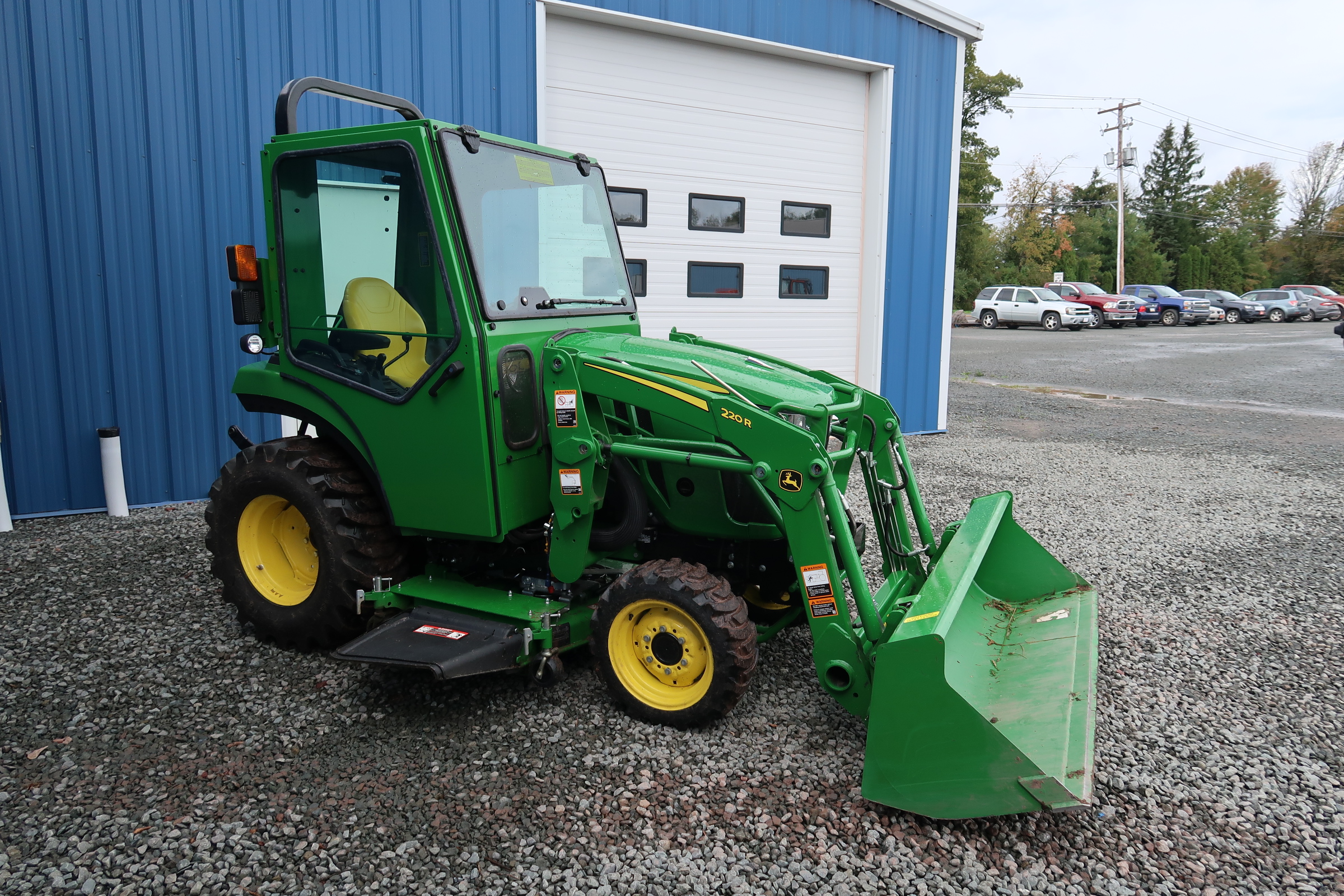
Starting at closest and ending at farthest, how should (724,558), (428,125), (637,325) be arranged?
1. (428,125)
2. (724,558)
3. (637,325)

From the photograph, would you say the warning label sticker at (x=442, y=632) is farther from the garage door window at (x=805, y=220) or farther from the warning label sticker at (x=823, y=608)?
the garage door window at (x=805, y=220)

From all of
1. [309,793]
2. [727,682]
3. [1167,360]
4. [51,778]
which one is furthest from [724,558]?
[1167,360]

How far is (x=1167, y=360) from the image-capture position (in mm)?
21016

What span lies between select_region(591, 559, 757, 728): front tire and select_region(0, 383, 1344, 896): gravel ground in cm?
13

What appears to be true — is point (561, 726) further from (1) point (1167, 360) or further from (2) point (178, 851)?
(1) point (1167, 360)

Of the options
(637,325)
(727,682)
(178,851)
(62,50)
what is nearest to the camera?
(178,851)

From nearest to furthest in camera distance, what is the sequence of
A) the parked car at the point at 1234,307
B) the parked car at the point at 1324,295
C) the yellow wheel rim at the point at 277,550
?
the yellow wheel rim at the point at 277,550 → the parked car at the point at 1324,295 → the parked car at the point at 1234,307

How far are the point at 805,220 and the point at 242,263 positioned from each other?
6920mm

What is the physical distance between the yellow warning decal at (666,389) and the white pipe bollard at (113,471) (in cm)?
469

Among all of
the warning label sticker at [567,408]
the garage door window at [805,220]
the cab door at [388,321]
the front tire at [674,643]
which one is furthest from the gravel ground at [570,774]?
the garage door window at [805,220]

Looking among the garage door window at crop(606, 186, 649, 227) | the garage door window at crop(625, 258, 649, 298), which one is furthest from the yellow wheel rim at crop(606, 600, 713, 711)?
the garage door window at crop(606, 186, 649, 227)

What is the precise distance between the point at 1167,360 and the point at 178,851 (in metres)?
22.4

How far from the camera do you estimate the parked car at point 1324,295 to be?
117ft

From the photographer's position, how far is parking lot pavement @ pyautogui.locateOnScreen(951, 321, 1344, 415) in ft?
51.6
